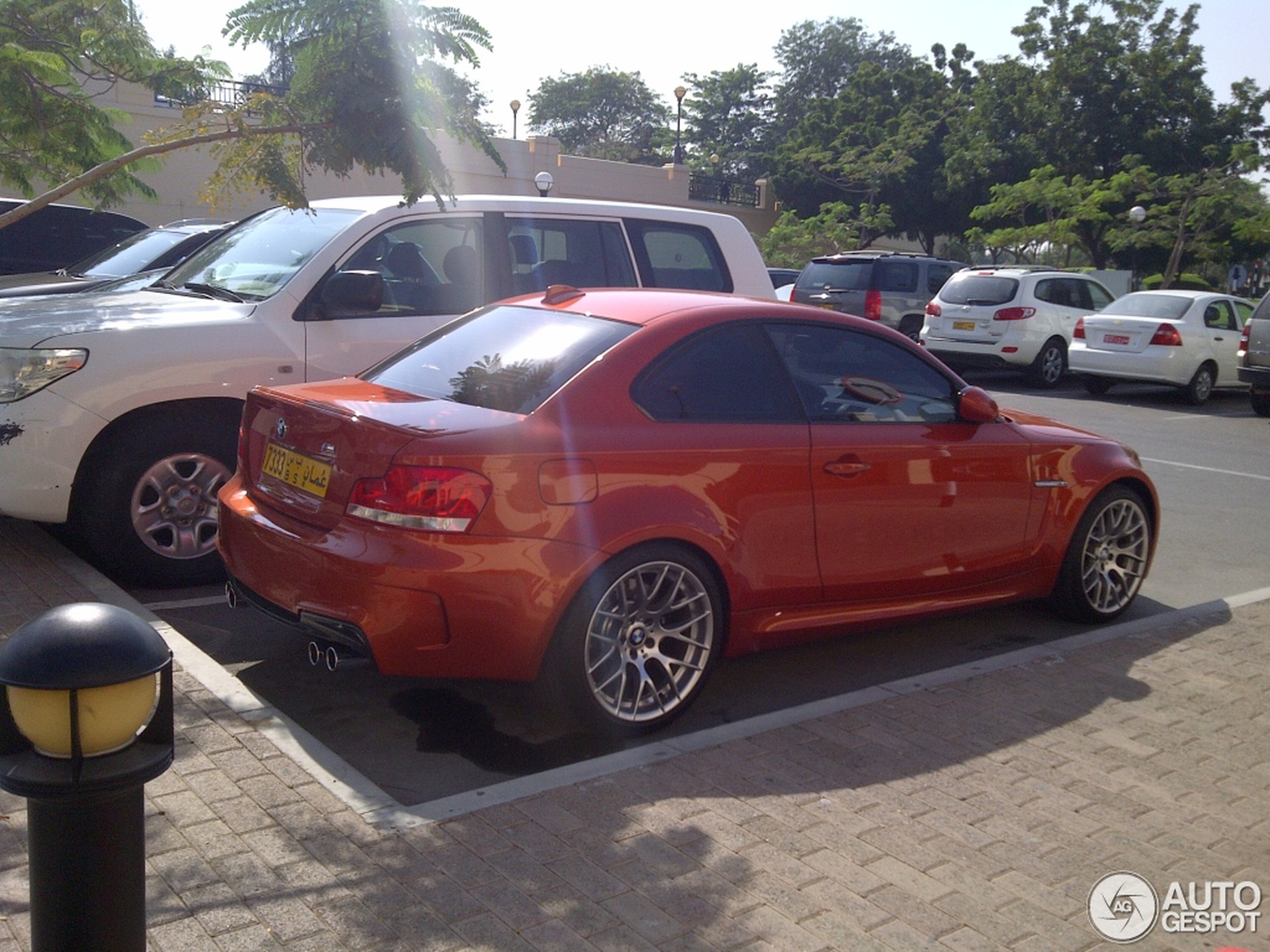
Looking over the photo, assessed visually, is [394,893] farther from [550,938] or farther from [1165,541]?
[1165,541]

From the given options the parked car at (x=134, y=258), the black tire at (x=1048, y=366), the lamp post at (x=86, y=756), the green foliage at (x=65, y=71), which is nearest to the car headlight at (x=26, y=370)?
the green foliage at (x=65, y=71)

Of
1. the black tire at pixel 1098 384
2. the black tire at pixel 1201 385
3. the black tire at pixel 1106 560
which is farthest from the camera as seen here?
the black tire at pixel 1098 384

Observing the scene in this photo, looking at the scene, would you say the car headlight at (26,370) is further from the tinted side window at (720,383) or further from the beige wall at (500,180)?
the beige wall at (500,180)

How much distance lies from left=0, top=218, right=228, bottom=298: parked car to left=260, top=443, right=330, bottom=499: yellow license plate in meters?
5.68

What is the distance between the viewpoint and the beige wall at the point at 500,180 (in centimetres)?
2817

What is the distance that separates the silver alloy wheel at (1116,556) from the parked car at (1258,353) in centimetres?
1124

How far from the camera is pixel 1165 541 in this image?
27.8 ft

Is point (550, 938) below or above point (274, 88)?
below

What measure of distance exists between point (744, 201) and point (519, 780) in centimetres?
4967

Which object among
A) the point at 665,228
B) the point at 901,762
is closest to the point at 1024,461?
the point at 901,762

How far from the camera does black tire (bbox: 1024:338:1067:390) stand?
18.9 meters

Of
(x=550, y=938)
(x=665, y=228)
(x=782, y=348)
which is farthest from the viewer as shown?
(x=665, y=228)

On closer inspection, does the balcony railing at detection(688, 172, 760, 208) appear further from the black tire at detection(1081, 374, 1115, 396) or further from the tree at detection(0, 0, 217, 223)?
the tree at detection(0, 0, 217, 223)

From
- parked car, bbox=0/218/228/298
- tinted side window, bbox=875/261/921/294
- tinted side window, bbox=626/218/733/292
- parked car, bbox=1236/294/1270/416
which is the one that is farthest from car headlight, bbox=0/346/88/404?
tinted side window, bbox=875/261/921/294
